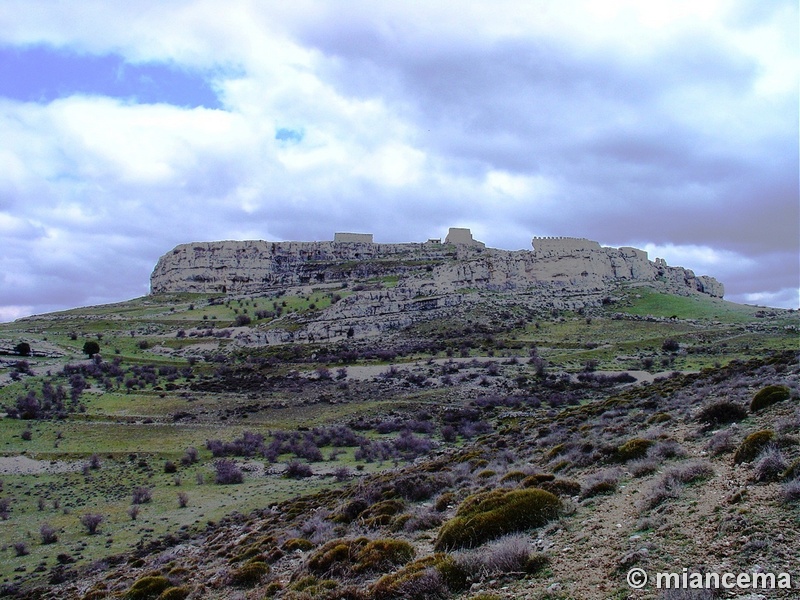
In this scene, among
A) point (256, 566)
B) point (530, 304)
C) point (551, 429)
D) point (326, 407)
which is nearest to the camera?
point (256, 566)

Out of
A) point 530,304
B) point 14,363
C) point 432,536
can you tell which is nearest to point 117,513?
point 432,536

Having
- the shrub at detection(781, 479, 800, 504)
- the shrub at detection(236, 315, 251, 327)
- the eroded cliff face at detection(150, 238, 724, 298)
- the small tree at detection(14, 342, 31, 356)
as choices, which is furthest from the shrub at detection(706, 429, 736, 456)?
the shrub at detection(236, 315, 251, 327)

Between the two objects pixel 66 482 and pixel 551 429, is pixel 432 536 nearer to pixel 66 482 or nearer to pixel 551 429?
pixel 551 429

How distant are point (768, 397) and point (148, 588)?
15566 millimetres

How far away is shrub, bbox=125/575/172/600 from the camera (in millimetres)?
12909

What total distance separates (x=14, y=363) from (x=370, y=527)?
177 ft

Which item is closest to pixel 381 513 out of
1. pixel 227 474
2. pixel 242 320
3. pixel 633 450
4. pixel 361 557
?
pixel 361 557

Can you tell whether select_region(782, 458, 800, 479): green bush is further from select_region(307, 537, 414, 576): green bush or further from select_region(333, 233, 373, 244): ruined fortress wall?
select_region(333, 233, 373, 244): ruined fortress wall

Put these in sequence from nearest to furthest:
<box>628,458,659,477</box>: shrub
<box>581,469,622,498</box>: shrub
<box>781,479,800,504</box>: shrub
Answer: <box>781,479,800,504</box>: shrub
<box>581,469,622,498</box>: shrub
<box>628,458,659,477</box>: shrub

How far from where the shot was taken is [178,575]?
562 inches

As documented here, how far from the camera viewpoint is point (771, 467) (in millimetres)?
8211

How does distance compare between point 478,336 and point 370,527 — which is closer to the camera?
point 370,527

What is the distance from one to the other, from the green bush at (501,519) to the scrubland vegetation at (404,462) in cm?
4

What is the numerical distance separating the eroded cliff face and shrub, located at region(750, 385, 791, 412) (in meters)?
74.2
